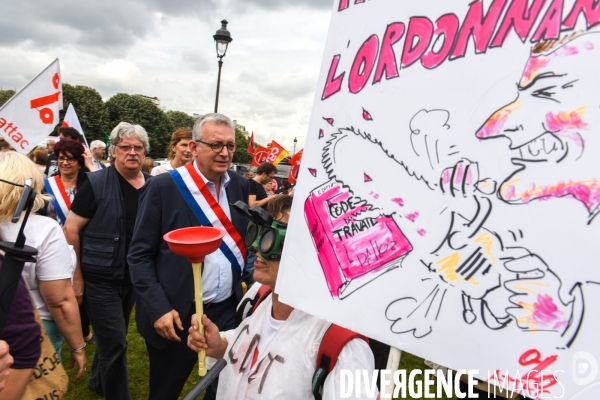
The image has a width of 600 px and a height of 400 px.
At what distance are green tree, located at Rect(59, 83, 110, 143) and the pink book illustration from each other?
186ft

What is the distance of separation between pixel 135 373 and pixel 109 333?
102cm

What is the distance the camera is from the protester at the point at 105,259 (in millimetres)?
2949

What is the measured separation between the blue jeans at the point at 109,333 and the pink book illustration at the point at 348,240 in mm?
2368

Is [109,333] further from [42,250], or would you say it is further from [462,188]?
[462,188]

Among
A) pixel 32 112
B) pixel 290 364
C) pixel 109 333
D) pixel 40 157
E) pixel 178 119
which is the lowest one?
pixel 109 333

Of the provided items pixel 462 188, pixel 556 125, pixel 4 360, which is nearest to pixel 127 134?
pixel 4 360

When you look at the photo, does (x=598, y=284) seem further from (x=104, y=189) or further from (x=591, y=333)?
(x=104, y=189)

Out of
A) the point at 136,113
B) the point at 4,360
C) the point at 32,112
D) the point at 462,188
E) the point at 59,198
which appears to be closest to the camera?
the point at 462,188

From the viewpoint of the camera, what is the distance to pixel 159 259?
2336 millimetres

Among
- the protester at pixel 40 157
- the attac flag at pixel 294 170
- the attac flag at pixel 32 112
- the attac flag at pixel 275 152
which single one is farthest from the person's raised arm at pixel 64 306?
the attac flag at pixel 275 152

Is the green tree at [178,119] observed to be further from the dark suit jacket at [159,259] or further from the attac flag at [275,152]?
the dark suit jacket at [159,259]

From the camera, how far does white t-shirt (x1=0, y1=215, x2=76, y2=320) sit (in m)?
1.81

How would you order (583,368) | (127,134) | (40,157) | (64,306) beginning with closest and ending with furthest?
(583,368) < (64,306) < (127,134) < (40,157)

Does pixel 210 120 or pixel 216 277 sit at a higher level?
pixel 210 120
